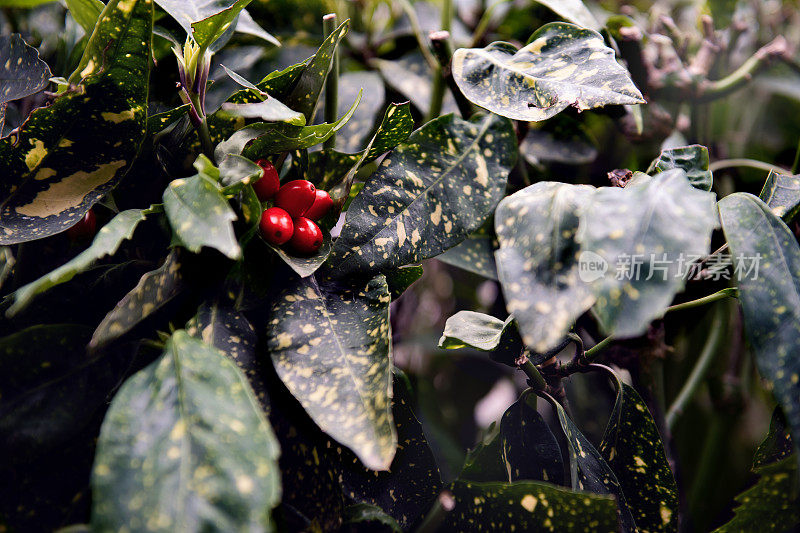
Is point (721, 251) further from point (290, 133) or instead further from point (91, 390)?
point (91, 390)

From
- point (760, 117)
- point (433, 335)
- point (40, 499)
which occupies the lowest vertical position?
point (433, 335)

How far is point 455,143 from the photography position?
0.53m

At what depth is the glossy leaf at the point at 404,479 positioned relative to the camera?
471 mm

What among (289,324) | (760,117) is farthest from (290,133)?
(760,117)

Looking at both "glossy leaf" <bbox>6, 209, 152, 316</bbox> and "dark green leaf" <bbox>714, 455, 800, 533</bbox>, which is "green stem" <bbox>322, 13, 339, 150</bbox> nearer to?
"glossy leaf" <bbox>6, 209, 152, 316</bbox>

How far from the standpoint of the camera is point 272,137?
446mm

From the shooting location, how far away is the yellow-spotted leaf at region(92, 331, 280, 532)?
11.8 inches

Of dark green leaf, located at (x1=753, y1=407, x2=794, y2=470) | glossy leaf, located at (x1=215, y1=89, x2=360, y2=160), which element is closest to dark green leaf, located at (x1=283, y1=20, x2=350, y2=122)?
glossy leaf, located at (x1=215, y1=89, x2=360, y2=160)

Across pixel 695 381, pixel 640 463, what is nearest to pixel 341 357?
pixel 640 463

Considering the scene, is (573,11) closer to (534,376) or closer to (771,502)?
(534,376)

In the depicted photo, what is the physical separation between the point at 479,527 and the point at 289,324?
27 centimetres

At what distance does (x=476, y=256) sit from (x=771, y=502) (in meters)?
0.37

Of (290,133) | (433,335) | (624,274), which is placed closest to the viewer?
(624,274)

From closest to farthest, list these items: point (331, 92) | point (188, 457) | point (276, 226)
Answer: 1. point (188, 457)
2. point (276, 226)
3. point (331, 92)
